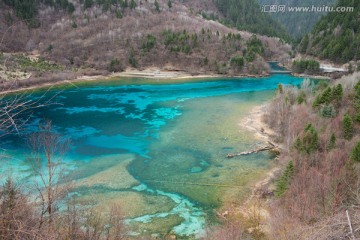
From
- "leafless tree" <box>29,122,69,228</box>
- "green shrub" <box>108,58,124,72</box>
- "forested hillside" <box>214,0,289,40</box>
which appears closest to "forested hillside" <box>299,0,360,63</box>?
"forested hillside" <box>214,0,289,40</box>

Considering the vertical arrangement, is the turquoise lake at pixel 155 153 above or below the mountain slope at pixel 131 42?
below

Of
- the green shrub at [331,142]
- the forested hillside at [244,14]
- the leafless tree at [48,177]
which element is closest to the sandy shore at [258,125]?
the green shrub at [331,142]

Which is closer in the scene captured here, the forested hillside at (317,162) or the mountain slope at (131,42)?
the forested hillside at (317,162)

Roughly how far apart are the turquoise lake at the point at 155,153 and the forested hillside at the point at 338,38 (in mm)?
37020

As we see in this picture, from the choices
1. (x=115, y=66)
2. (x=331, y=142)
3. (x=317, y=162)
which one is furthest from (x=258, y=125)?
(x=115, y=66)

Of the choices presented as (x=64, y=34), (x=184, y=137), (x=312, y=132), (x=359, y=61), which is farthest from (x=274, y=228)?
(x=64, y=34)

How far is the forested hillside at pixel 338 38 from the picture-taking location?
295 feet

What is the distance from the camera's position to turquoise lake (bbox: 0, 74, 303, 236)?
1040 inches

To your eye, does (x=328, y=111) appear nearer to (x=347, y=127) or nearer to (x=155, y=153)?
(x=347, y=127)

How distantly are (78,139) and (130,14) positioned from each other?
80.6m

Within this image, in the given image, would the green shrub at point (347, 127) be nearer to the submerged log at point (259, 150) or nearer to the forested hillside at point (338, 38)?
the submerged log at point (259, 150)

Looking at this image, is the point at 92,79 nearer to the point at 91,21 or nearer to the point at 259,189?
the point at 91,21

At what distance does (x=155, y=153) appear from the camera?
122 feet

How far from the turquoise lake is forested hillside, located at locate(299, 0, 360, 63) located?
37020 millimetres
